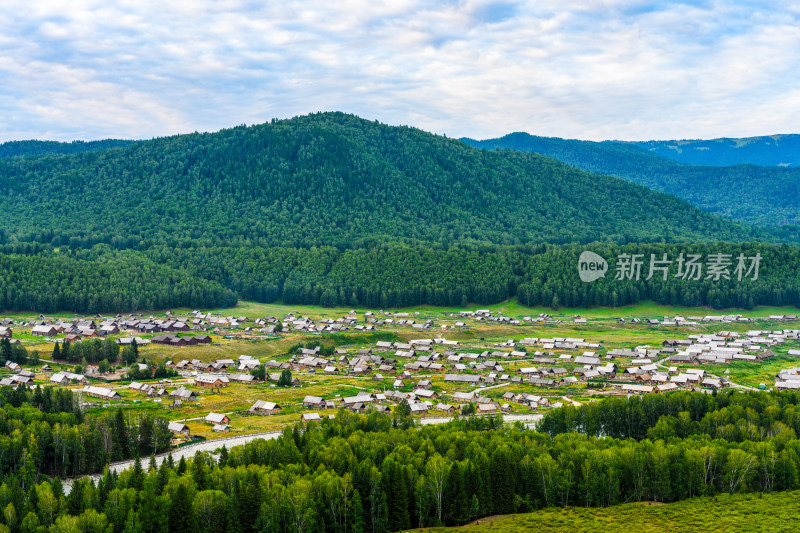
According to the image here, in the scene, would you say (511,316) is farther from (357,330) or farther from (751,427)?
(751,427)

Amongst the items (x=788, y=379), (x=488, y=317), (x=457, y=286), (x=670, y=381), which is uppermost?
(x=457, y=286)

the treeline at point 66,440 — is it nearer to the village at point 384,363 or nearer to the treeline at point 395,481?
the village at point 384,363

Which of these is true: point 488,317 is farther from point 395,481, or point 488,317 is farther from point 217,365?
point 395,481

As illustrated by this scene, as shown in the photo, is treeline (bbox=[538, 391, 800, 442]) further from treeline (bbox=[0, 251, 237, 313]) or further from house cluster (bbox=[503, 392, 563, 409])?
treeline (bbox=[0, 251, 237, 313])

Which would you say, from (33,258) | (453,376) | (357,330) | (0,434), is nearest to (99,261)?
(33,258)

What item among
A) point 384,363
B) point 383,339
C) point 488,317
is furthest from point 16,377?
point 488,317

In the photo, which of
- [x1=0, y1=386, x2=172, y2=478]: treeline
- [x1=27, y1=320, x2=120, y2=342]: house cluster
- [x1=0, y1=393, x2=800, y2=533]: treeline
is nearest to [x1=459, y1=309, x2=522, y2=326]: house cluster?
[x1=27, y1=320, x2=120, y2=342]: house cluster

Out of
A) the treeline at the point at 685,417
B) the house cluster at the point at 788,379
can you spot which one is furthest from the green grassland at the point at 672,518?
the house cluster at the point at 788,379

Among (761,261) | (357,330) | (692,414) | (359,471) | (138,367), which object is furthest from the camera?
(761,261)
